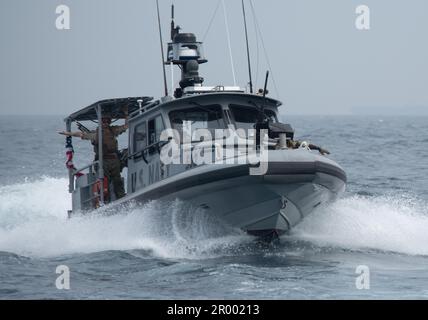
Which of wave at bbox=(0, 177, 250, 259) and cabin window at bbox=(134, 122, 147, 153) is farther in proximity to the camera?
cabin window at bbox=(134, 122, 147, 153)

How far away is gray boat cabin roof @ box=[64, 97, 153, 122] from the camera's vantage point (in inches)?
597

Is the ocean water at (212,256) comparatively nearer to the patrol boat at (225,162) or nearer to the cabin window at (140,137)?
the patrol boat at (225,162)

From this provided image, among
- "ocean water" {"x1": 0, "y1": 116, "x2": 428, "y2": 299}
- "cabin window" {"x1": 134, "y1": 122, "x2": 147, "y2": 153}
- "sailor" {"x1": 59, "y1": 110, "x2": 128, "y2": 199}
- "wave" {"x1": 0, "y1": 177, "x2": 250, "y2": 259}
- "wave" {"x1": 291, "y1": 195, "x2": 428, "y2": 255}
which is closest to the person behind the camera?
"ocean water" {"x1": 0, "y1": 116, "x2": 428, "y2": 299}

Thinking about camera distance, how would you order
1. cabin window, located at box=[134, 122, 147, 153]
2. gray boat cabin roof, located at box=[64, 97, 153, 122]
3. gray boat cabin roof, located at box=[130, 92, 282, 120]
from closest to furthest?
1. gray boat cabin roof, located at box=[130, 92, 282, 120]
2. cabin window, located at box=[134, 122, 147, 153]
3. gray boat cabin roof, located at box=[64, 97, 153, 122]

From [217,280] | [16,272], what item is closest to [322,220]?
[217,280]

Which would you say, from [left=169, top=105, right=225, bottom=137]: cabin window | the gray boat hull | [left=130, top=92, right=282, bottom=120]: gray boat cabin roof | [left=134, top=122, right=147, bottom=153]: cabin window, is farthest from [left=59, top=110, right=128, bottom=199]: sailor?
the gray boat hull

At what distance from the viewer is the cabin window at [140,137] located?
14.3 meters

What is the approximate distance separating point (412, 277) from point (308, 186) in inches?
77.3

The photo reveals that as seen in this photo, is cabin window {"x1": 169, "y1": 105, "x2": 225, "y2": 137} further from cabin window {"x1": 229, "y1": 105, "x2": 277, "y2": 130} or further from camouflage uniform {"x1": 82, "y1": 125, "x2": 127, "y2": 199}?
A: camouflage uniform {"x1": 82, "y1": 125, "x2": 127, "y2": 199}

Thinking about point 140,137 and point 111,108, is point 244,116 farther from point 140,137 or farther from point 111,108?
point 111,108

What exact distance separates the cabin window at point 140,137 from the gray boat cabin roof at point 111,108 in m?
0.78

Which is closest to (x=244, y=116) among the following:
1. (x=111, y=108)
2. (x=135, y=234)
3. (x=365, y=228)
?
(x=135, y=234)

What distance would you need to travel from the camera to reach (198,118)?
44.9 ft

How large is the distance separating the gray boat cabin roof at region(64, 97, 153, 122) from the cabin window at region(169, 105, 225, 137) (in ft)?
5.70
